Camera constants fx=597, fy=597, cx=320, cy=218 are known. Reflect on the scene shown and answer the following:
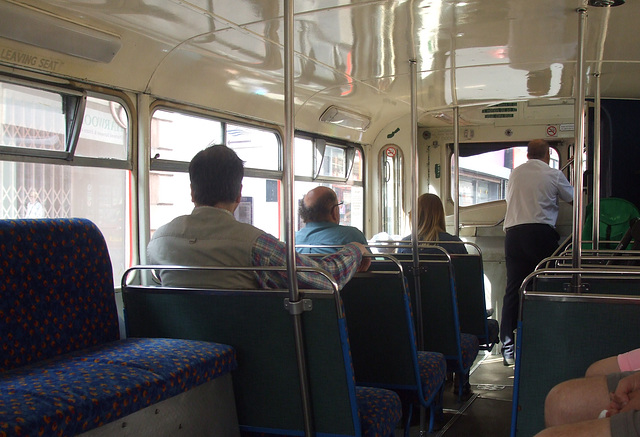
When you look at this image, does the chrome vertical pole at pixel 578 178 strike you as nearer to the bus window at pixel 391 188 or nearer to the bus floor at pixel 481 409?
the bus floor at pixel 481 409

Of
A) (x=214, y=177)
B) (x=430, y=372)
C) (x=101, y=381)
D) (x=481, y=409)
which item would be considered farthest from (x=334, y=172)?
(x=101, y=381)

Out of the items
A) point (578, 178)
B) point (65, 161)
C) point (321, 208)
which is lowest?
point (321, 208)

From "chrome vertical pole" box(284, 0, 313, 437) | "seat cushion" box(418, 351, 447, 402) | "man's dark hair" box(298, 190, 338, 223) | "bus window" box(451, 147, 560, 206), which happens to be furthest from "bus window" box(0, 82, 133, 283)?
"bus window" box(451, 147, 560, 206)

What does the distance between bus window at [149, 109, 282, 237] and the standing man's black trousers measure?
209 cm

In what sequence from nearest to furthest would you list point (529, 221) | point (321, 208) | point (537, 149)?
point (321, 208) → point (529, 221) → point (537, 149)

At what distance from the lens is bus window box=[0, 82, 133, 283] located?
3.03 m

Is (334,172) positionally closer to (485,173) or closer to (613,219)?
(485,173)

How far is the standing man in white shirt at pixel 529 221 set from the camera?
508 centimetres

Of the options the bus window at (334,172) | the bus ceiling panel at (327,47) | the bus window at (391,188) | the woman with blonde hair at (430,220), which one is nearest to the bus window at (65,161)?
the bus ceiling panel at (327,47)

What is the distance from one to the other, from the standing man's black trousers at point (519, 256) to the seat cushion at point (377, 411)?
117 inches

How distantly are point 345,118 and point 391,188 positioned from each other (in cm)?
154

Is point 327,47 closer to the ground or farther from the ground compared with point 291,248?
farther from the ground

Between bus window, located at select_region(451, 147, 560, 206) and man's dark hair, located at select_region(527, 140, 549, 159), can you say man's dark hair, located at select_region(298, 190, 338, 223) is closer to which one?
man's dark hair, located at select_region(527, 140, 549, 159)

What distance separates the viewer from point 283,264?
2303mm
